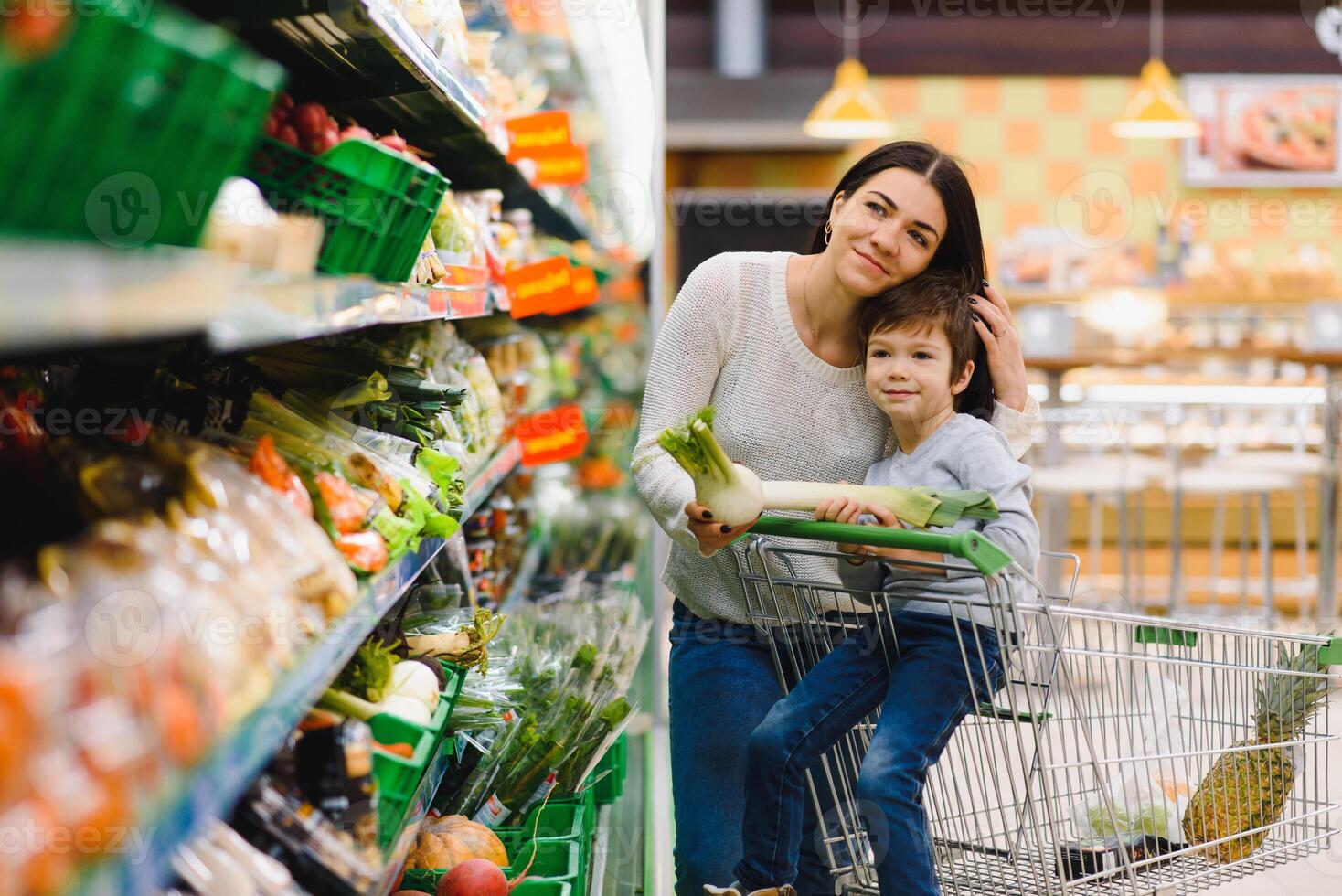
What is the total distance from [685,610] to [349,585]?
3.35ft

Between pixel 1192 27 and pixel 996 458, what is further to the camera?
pixel 1192 27

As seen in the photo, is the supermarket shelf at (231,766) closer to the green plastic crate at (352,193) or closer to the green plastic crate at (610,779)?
the green plastic crate at (352,193)

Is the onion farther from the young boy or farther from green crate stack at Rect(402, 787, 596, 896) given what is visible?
the young boy

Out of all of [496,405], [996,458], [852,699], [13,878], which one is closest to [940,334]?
[996,458]

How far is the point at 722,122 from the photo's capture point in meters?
8.90

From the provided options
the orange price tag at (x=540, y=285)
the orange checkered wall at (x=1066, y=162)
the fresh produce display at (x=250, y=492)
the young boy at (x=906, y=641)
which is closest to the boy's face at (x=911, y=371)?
the young boy at (x=906, y=641)

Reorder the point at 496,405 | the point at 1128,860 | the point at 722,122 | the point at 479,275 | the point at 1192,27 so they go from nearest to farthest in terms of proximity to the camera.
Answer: the point at 1128,860 → the point at 479,275 → the point at 496,405 → the point at 722,122 → the point at 1192,27

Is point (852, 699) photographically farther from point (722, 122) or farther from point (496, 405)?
point (722, 122)

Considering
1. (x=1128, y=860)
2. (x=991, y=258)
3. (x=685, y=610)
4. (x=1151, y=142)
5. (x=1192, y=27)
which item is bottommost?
(x=1128, y=860)

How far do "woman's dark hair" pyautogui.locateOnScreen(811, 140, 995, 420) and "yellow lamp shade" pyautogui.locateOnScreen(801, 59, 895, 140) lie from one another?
5315mm

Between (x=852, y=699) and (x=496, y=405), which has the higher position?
(x=496, y=405)

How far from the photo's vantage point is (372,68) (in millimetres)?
2029

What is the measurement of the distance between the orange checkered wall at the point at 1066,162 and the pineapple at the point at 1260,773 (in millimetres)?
7869

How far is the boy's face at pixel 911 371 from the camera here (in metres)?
2.06
